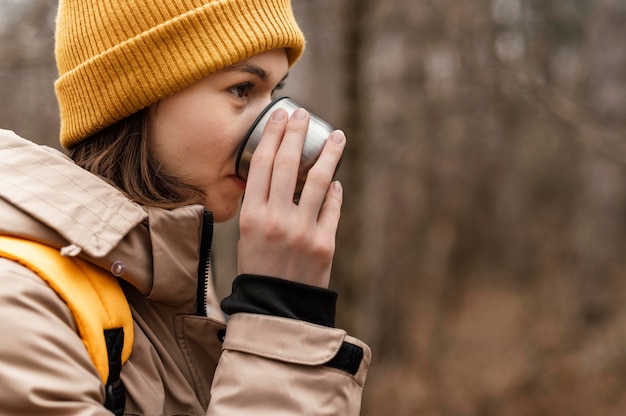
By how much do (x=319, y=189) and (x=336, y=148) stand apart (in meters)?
0.14

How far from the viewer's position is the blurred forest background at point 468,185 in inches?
196

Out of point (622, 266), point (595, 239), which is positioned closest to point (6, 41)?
point (595, 239)

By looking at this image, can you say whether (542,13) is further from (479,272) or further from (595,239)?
(479,272)

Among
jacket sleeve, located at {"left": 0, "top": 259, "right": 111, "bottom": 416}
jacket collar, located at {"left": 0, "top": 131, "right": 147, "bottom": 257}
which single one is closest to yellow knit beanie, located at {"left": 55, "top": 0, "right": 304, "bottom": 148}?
jacket collar, located at {"left": 0, "top": 131, "right": 147, "bottom": 257}

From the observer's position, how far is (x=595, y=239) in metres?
10.7

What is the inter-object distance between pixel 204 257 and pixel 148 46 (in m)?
0.59

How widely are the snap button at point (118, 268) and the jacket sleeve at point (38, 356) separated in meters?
0.16

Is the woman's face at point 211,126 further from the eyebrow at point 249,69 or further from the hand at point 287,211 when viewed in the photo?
the hand at point 287,211

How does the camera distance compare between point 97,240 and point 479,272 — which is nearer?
point 97,240

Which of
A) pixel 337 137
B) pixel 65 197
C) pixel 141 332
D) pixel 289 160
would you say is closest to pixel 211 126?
pixel 289 160

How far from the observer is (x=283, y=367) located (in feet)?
4.64

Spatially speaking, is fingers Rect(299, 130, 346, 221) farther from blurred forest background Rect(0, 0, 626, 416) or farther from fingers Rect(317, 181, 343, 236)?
blurred forest background Rect(0, 0, 626, 416)

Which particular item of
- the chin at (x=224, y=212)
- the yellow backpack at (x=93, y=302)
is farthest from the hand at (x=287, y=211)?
the yellow backpack at (x=93, y=302)

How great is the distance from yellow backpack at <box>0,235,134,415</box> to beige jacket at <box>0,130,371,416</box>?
0.02 metres
